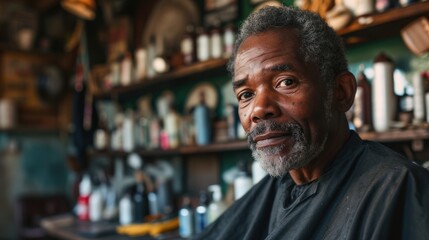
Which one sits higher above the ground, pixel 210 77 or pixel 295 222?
pixel 210 77

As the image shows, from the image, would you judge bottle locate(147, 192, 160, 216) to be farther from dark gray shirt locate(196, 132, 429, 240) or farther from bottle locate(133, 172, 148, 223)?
dark gray shirt locate(196, 132, 429, 240)

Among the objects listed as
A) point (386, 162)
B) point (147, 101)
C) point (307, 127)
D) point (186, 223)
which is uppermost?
point (147, 101)

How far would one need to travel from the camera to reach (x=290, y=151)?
112cm

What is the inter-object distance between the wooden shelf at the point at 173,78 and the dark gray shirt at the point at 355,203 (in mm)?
1371

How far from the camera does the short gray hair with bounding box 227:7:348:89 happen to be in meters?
1.14

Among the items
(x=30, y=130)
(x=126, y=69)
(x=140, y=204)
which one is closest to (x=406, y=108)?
(x=140, y=204)

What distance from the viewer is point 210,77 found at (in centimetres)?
295

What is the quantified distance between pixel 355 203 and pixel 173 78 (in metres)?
2.12

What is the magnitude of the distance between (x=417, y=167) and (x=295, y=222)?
0.35 metres

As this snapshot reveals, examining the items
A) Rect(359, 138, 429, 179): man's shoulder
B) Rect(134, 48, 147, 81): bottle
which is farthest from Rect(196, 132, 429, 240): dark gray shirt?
Rect(134, 48, 147, 81): bottle

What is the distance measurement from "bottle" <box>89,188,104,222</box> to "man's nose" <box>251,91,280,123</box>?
245cm

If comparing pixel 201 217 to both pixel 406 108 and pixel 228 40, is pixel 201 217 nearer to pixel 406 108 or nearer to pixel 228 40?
pixel 228 40

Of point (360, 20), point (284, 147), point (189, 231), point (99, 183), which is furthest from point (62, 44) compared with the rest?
point (284, 147)

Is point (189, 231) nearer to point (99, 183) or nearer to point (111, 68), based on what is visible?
point (99, 183)
